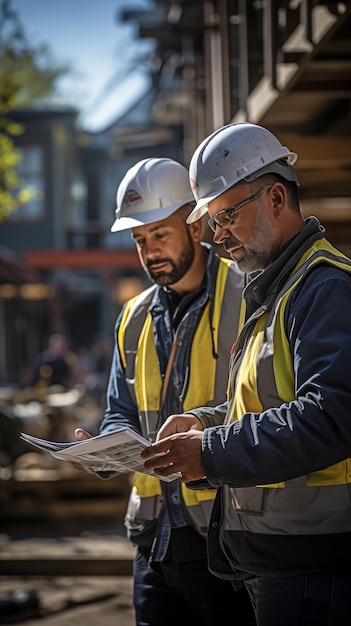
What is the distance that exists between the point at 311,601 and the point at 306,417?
0.50m

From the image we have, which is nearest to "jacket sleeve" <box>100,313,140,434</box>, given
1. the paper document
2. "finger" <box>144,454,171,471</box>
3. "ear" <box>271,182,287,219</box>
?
the paper document

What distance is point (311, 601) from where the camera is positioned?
281cm

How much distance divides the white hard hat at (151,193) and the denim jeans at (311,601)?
1670 mm

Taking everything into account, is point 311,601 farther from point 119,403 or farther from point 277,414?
point 119,403

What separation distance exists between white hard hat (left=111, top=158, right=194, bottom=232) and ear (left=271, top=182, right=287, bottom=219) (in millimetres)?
1156

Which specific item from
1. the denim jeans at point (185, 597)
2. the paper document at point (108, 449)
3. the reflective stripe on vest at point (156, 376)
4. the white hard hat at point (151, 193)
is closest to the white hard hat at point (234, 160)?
the paper document at point (108, 449)

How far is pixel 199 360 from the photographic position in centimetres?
395

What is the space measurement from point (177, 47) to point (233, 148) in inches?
682

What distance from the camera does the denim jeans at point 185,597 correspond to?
3811 millimetres

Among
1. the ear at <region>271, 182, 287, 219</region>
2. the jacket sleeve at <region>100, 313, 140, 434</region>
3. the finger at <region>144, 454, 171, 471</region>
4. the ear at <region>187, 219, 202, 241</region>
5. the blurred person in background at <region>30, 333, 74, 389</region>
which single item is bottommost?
the blurred person in background at <region>30, 333, 74, 389</region>

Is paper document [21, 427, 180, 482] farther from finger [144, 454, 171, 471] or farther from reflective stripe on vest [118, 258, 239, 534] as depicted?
reflective stripe on vest [118, 258, 239, 534]

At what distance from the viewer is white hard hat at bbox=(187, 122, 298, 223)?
3033 millimetres

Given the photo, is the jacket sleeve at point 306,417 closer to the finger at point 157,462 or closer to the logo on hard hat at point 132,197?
the finger at point 157,462

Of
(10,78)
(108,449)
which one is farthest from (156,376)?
(10,78)
